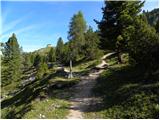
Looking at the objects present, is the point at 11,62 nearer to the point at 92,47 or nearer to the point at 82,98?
the point at 92,47

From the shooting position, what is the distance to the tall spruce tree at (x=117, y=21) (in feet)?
135

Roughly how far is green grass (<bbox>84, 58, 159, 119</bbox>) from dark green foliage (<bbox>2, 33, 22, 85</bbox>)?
4036 centimetres

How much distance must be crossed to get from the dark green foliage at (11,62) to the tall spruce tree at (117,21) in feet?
103

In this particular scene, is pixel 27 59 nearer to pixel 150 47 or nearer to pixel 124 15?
pixel 124 15

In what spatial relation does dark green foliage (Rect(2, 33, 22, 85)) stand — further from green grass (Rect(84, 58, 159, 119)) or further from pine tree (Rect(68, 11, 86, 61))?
green grass (Rect(84, 58, 159, 119))

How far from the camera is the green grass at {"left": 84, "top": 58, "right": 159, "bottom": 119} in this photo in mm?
22045

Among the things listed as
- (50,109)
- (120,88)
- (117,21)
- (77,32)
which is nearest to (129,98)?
(120,88)

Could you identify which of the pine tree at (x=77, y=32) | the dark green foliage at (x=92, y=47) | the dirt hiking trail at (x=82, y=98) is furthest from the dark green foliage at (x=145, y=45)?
the dark green foliage at (x=92, y=47)

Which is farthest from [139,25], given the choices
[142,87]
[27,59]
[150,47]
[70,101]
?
[27,59]

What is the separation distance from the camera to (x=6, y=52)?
70.7 meters

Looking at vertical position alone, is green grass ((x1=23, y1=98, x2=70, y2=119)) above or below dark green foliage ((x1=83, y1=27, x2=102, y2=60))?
below

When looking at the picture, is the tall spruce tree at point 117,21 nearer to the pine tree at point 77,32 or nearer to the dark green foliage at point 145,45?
the dark green foliage at point 145,45

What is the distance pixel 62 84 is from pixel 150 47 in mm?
11796

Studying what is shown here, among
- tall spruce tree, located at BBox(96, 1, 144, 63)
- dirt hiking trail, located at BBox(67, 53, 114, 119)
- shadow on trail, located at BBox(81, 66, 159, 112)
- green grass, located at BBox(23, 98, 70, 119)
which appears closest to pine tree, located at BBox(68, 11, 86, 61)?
tall spruce tree, located at BBox(96, 1, 144, 63)
